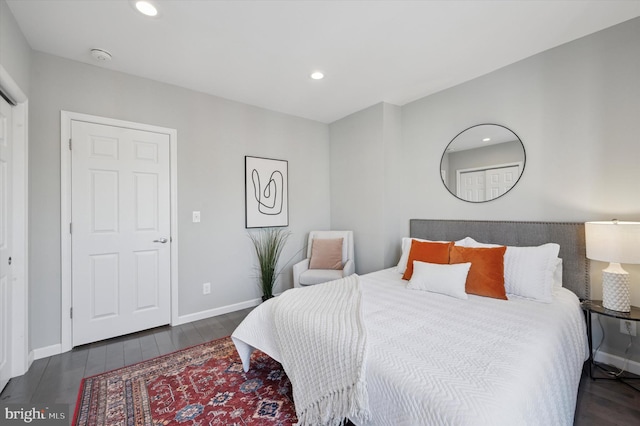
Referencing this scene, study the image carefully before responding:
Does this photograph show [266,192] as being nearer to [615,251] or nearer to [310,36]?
[310,36]

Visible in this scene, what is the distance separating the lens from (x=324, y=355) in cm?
144

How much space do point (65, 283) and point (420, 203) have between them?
3.55m

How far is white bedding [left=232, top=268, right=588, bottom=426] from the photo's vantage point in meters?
1.01

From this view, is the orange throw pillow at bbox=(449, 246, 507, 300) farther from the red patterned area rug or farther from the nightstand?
the red patterned area rug

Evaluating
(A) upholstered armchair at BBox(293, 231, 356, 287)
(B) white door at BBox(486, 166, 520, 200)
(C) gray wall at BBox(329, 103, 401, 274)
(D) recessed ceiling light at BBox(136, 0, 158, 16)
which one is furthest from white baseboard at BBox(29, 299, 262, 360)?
(B) white door at BBox(486, 166, 520, 200)

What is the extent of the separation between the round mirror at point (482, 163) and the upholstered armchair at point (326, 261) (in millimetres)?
1405

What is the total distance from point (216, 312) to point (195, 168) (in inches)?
64.1

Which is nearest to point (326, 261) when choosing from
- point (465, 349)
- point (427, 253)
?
point (427, 253)

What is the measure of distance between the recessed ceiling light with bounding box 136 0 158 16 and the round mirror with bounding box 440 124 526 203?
284 centimetres

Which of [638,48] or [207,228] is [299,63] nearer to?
[207,228]

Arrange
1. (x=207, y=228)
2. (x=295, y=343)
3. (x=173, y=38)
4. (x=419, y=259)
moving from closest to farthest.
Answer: (x=295, y=343) < (x=173, y=38) < (x=419, y=259) < (x=207, y=228)

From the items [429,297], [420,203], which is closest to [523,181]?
[420,203]

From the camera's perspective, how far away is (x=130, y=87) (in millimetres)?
2750

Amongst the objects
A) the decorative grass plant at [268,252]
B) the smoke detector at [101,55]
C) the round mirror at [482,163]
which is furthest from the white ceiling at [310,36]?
the decorative grass plant at [268,252]
